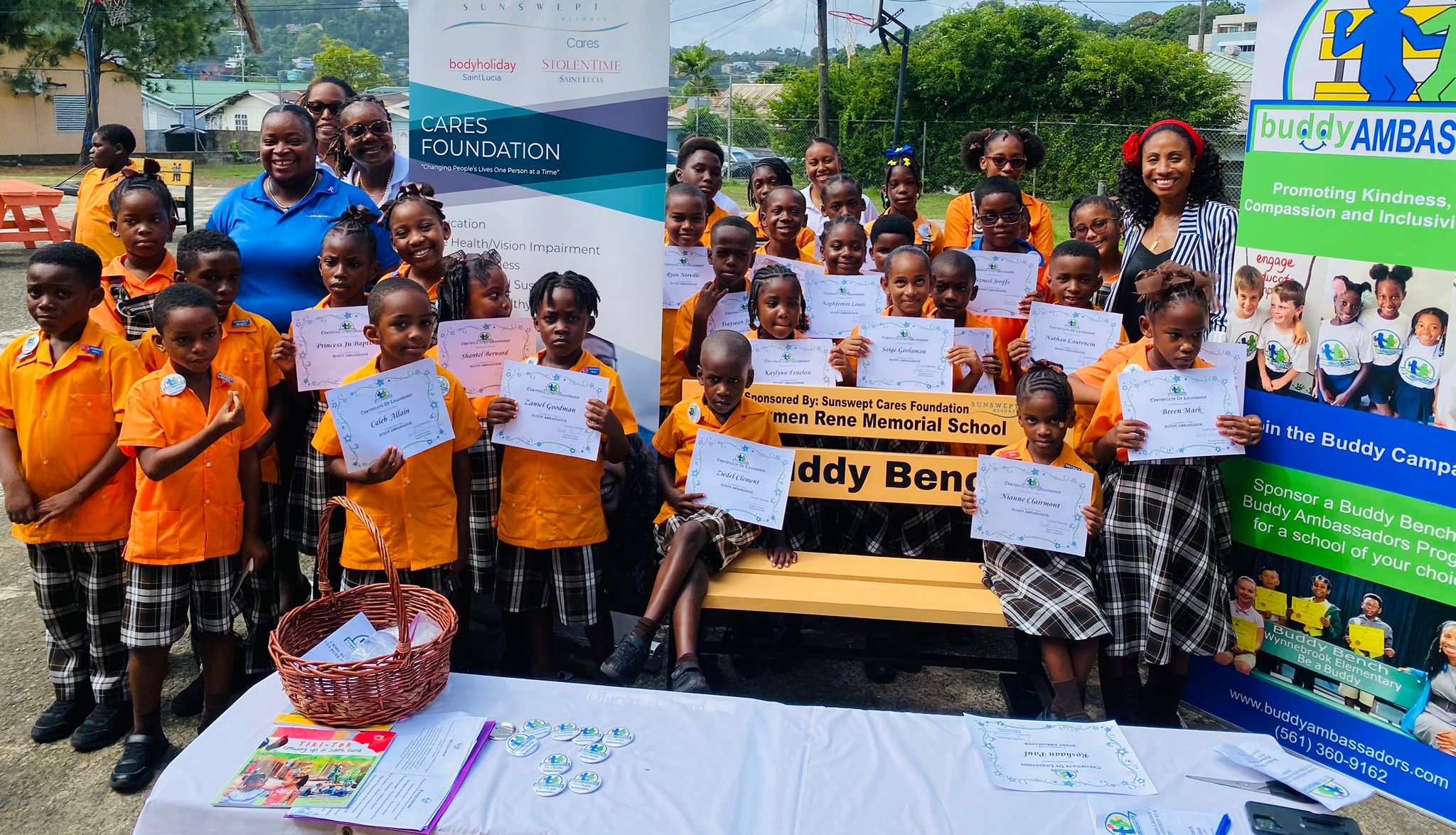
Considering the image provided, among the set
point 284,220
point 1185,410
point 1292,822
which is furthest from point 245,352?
point 1292,822

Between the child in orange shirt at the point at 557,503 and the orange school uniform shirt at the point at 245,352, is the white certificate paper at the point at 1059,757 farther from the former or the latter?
the orange school uniform shirt at the point at 245,352

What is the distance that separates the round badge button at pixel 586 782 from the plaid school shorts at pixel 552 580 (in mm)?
1807

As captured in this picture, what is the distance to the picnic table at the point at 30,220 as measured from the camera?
1590 cm

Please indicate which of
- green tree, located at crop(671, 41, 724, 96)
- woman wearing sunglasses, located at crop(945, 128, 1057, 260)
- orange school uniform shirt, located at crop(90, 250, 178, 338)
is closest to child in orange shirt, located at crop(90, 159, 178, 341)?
orange school uniform shirt, located at crop(90, 250, 178, 338)

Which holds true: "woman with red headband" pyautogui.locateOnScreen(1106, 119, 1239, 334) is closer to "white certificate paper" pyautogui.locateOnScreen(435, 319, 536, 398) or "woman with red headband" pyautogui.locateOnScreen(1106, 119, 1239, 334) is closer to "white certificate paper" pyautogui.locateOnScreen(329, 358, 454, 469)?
"white certificate paper" pyautogui.locateOnScreen(435, 319, 536, 398)

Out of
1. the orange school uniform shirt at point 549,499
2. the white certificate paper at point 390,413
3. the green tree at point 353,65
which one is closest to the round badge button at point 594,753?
the white certificate paper at point 390,413

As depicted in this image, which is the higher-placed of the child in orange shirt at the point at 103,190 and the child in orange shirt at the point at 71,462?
the child in orange shirt at the point at 103,190

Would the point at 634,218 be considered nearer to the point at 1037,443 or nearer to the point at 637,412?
the point at 637,412

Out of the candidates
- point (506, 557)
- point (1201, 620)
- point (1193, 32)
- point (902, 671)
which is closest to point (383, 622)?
point (506, 557)

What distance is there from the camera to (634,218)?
450cm

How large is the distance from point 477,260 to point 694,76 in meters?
45.3

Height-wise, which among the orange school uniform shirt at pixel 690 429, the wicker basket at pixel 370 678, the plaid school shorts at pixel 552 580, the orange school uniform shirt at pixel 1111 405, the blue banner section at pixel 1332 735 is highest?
the orange school uniform shirt at pixel 1111 405

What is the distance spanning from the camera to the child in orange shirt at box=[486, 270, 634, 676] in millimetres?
4086

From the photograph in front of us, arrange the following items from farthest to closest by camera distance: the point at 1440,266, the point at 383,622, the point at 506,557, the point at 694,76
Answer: the point at 694,76 < the point at 506,557 < the point at 1440,266 < the point at 383,622
